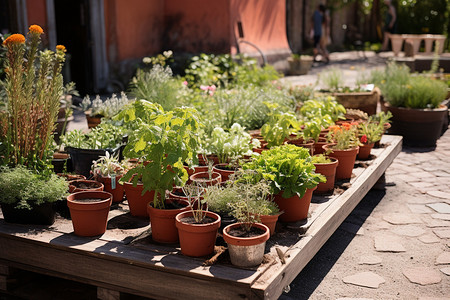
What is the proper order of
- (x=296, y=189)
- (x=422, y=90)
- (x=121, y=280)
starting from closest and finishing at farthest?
1. (x=121, y=280)
2. (x=296, y=189)
3. (x=422, y=90)

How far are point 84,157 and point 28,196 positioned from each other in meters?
0.89

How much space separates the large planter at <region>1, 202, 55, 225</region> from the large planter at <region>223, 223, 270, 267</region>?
1160 mm

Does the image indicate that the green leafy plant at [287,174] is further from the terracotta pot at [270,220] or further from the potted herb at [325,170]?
the potted herb at [325,170]

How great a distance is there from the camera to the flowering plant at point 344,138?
4.32m

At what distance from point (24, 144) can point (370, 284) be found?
247 cm

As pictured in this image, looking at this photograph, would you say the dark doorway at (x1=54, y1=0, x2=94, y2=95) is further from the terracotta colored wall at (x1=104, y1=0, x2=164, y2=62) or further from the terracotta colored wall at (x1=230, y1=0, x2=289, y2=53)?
the terracotta colored wall at (x1=230, y1=0, x2=289, y2=53)

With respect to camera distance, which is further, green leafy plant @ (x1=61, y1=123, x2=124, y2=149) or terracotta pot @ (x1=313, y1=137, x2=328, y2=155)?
terracotta pot @ (x1=313, y1=137, x2=328, y2=155)

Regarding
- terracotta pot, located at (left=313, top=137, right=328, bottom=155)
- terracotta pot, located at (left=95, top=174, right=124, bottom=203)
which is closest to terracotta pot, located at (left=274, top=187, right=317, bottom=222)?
terracotta pot, located at (left=95, top=174, right=124, bottom=203)

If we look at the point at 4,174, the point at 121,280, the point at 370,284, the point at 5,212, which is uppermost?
the point at 4,174

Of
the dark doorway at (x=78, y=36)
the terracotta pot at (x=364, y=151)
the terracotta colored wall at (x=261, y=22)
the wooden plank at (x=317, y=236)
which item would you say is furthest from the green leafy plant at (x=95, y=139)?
the terracotta colored wall at (x=261, y=22)

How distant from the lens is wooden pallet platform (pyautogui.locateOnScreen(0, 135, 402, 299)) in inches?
102

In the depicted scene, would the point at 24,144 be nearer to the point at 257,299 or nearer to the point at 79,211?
the point at 79,211

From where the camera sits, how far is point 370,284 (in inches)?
136


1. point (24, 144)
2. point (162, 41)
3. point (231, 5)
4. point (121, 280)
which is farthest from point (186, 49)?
point (121, 280)
